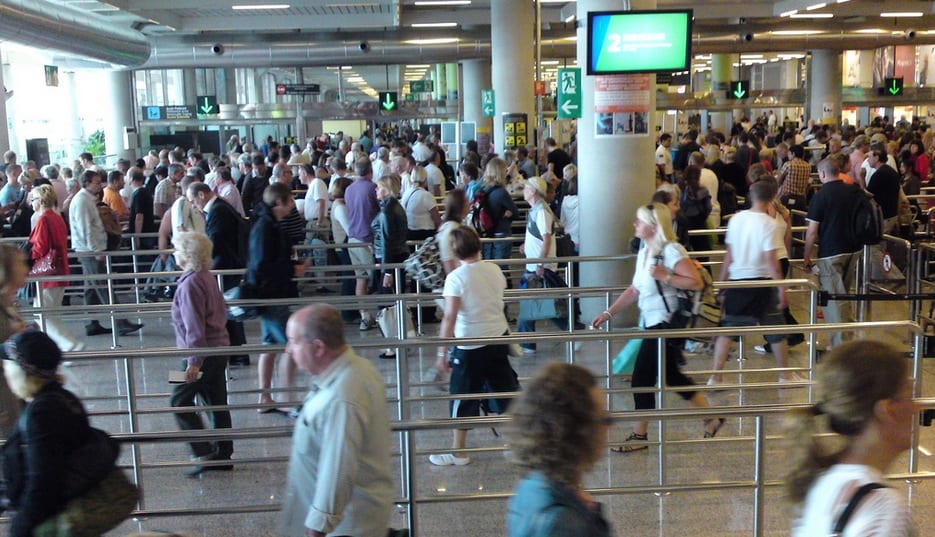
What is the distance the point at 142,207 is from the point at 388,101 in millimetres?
17713

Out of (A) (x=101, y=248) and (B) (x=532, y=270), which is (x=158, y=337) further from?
(B) (x=532, y=270)

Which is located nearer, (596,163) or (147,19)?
(596,163)

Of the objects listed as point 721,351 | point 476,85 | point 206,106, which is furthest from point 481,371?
point 206,106

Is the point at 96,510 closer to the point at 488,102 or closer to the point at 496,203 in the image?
the point at 496,203

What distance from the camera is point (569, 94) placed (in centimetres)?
1078

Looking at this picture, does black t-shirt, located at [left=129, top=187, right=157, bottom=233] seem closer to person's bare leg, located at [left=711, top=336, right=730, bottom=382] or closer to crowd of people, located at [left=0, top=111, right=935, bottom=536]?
crowd of people, located at [left=0, top=111, right=935, bottom=536]

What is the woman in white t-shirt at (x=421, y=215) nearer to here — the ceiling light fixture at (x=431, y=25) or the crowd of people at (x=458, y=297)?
the crowd of people at (x=458, y=297)

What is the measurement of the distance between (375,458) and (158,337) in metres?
7.63

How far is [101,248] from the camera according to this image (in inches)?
418

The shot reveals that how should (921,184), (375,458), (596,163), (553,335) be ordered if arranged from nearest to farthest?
(375,458)
(553,335)
(596,163)
(921,184)

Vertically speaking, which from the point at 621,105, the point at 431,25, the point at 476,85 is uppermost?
the point at 431,25

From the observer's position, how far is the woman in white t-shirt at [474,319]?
19.4ft

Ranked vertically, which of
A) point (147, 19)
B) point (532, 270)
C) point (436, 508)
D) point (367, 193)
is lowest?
point (436, 508)

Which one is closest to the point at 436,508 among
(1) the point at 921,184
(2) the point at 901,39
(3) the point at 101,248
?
(3) the point at 101,248
